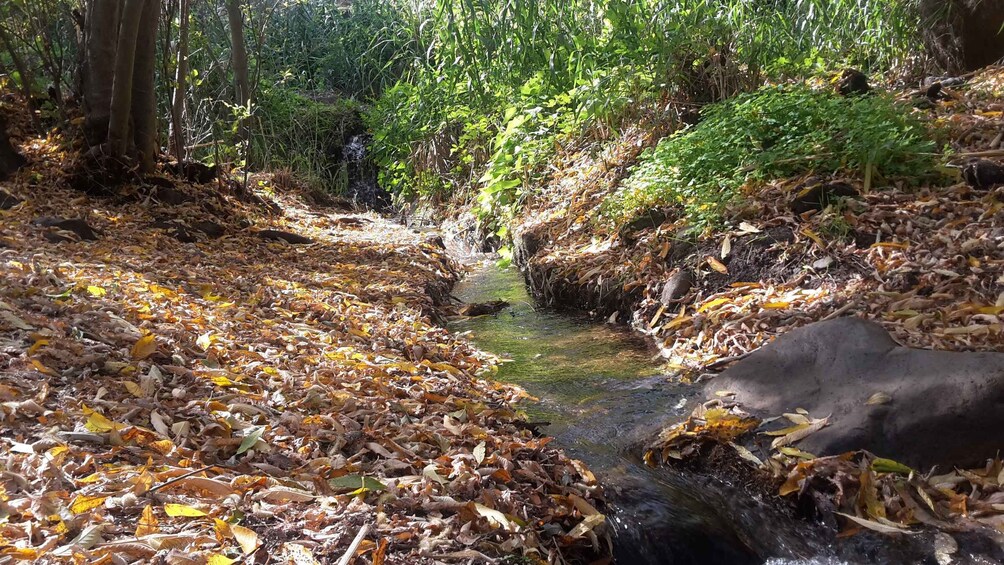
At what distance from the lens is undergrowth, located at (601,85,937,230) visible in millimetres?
4293

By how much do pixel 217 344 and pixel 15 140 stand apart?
12.3 ft

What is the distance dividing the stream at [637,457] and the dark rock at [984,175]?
1909 mm

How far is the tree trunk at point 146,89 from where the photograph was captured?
17.3 feet

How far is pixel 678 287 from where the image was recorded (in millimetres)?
4336

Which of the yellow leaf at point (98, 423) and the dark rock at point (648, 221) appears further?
the dark rock at point (648, 221)

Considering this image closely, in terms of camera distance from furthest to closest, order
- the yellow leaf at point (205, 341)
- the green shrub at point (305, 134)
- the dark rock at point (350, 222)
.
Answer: the green shrub at point (305, 134), the dark rock at point (350, 222), the yellow leaf at point (205, 341)

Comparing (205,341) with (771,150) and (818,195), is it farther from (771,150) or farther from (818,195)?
(771,150)

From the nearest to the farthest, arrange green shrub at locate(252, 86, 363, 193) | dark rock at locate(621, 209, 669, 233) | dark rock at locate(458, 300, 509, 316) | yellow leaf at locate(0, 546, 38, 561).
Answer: yellow leaf at locate(0, 546, 38, 561) → dark rock at locate(621, 209, 669, 233) → dark rock at locate(458, 300, 509, 316) → green shrub at locate(252, 86, 363, 193)

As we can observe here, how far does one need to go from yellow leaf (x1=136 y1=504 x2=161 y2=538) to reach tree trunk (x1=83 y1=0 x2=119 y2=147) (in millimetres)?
4546

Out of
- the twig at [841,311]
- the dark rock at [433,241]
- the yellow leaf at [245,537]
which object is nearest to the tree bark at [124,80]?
the dark rock at [433,241]

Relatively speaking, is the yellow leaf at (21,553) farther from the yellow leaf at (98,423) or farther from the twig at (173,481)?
the yellow leaf at (98,423)

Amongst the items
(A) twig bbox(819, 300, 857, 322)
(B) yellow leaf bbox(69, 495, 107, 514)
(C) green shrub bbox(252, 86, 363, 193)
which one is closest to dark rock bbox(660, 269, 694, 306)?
(A) twig bbox(819, 300, 857, 322)

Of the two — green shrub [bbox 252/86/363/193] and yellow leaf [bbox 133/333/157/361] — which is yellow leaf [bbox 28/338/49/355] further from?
green shrub [bbox 252/86/363/193]

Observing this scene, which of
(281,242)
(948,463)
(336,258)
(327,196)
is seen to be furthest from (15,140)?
(948,463)
